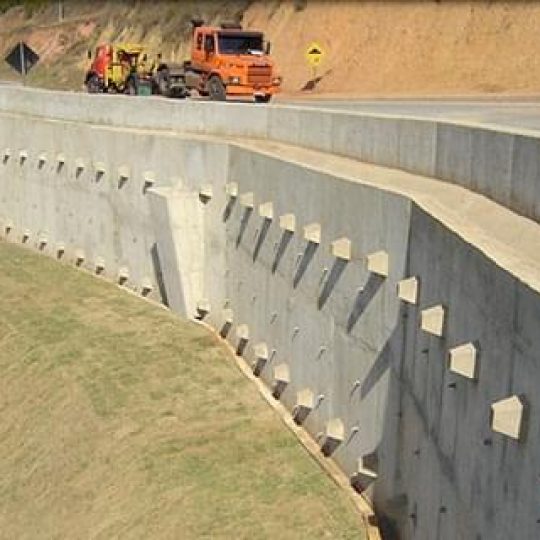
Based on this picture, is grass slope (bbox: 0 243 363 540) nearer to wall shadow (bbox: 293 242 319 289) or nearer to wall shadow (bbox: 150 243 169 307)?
wall shadow (bbox: 150 243 169 307)

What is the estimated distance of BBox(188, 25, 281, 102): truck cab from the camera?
3600 centimetres

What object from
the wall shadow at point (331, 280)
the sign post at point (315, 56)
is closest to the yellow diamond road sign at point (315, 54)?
the sign post at point (315, 56)

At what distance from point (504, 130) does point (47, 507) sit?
423 inches

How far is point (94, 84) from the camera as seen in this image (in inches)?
1770

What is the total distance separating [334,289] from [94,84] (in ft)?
103

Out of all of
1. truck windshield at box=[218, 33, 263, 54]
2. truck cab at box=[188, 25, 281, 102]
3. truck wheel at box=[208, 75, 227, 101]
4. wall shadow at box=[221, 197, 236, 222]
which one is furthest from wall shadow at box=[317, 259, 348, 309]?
truck windshield at box=[218, 33, 263, 54]

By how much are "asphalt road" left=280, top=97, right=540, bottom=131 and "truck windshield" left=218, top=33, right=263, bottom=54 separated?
3132 mm

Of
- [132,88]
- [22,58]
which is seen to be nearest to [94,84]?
[132,88]

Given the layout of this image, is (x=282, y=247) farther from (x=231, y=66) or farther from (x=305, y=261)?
(x=231, y=66)

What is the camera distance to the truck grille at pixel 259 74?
35.9 metres

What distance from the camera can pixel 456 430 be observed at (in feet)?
36.2

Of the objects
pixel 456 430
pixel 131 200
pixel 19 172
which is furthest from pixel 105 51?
pixel 456 430

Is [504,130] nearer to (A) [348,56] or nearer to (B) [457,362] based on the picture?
(B) [457,362]

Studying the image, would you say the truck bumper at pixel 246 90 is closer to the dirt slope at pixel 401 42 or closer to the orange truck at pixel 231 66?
the orange truck at pixel 231 66
